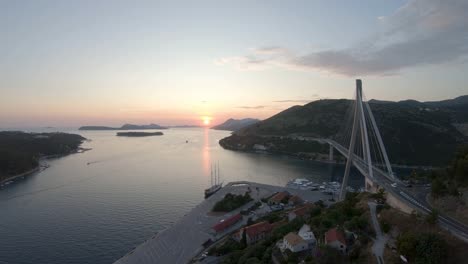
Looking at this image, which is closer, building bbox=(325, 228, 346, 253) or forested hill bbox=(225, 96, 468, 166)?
building bbox=(325, 228, 346, 253)

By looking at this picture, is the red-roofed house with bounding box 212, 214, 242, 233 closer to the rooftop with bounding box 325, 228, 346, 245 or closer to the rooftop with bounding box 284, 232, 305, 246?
the rooftop with bounding box 284, 232, 305, 246

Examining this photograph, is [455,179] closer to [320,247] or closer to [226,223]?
[320,247]

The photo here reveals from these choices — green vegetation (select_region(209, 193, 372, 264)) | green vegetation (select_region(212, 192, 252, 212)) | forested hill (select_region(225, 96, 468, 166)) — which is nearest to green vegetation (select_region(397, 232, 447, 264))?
green vegetation (select_region(209, 193, 372, 264))

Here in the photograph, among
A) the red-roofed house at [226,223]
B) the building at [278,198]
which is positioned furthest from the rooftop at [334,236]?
the building at [278,198]

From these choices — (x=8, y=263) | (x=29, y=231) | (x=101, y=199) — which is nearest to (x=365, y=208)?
(x=8, y=263)

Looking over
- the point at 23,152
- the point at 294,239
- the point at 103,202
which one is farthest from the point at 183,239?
the point at 23,152

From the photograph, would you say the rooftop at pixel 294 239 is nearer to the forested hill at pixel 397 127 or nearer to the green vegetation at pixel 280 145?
the forested hill at pixel 397 127

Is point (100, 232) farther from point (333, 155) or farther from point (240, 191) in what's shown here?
point (333, 155)
